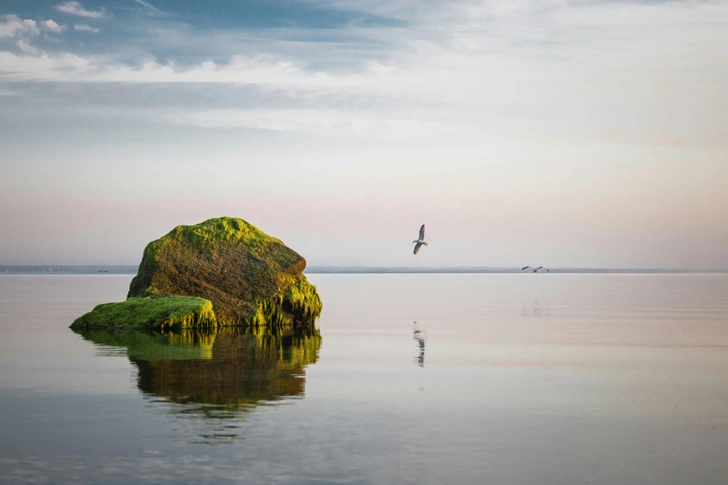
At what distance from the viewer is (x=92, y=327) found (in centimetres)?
3534

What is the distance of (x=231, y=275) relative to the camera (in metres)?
37.4

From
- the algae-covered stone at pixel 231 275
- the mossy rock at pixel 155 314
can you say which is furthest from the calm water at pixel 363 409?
the algae-covered stone at pixel 231 275

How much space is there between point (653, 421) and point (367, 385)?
22.4 feet

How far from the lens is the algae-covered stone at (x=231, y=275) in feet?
121

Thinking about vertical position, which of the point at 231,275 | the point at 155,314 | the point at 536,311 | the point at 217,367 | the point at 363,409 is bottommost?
the point at 363,409

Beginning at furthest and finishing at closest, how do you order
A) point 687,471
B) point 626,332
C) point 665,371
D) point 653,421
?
point 626,332 → point 665,371 → point 653,421 → point 687,471

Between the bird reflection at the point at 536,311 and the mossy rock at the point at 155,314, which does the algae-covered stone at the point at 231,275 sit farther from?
the bird reflection at the point at 536,311

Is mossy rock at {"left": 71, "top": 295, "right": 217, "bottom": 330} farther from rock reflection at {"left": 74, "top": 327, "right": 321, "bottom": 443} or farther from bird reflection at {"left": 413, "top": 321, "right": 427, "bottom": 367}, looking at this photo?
bird reflection at {"left": 413, "top": 321, "right": 427, "bottom": 367}

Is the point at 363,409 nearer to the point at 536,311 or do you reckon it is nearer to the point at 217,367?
the point at 217,367

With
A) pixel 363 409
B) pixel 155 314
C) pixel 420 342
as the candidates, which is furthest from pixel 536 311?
pixel 363 409

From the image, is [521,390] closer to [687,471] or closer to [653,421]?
[653,421]

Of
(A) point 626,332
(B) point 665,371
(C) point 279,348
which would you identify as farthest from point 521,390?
(A) point 626,332

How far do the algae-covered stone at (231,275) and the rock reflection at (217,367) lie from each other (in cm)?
202

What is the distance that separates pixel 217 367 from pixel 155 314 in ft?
41.9
